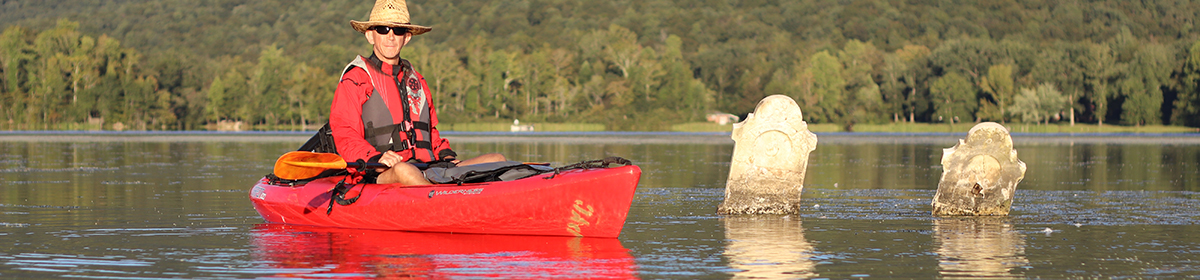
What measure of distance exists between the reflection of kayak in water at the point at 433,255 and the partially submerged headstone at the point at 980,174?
16.4ft

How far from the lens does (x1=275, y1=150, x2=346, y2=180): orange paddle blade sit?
483 inches

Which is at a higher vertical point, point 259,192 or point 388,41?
point 388,41

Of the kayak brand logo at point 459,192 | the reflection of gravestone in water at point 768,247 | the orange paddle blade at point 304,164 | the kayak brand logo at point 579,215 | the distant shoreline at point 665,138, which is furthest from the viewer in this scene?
the distant shoreline at point 665,138

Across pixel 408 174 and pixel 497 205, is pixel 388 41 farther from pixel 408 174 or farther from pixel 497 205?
pixel 497 205

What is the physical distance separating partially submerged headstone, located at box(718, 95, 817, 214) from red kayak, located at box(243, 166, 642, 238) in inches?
127

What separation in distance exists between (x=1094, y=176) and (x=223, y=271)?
21.1 metres

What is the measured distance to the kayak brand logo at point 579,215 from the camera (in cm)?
1201

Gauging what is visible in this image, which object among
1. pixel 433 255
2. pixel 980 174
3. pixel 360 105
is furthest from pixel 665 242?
pixel 980 174

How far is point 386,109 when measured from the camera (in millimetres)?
12648

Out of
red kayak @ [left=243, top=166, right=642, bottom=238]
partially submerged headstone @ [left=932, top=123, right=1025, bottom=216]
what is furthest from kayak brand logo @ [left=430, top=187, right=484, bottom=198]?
partially submerged headstone @ [left=932, top=123, right=1025, bottom=216]

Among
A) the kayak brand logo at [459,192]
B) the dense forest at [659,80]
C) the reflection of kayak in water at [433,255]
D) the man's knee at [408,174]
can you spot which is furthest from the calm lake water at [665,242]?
the dense forest at [659,80]

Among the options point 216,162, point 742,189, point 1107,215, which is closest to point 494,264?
point 742,189

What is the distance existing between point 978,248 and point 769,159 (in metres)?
3.76

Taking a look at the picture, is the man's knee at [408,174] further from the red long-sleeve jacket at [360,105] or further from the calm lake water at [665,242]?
the calm lake water at [665,242]
